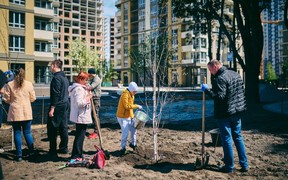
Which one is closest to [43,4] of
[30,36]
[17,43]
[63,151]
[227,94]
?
[30,36]

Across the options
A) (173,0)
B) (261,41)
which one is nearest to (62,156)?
(261,41)

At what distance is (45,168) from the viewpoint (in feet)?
15.9

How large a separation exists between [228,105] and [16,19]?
3431 cm

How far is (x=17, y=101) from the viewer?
5.32 metres

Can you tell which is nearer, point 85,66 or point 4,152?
point 4,152

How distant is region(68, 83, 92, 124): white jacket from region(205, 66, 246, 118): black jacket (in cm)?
221

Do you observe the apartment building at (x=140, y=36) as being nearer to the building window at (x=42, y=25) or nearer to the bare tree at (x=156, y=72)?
the building window at (x=42, y=25)

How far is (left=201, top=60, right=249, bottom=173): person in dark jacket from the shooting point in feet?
15.0

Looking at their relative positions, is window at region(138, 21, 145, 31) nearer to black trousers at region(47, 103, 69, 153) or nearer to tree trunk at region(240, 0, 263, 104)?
tree trunk at region(240, 0, 263, 104)

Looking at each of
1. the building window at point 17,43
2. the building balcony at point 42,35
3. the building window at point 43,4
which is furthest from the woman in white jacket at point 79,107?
the building window at point 43,4

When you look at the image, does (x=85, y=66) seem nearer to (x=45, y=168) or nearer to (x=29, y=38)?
(x=29, y=38)

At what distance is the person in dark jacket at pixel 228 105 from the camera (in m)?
4.59

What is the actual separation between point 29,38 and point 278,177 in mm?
34574

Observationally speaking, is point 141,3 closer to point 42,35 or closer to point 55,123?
point 42,35
